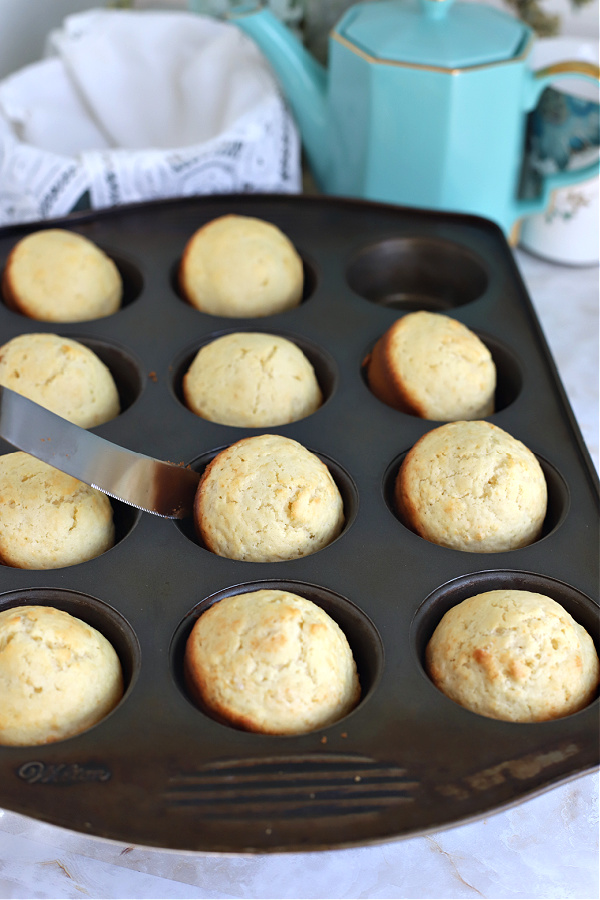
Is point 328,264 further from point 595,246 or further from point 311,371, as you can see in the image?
point 595,246

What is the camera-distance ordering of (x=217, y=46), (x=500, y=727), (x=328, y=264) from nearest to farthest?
1. (x=500, y=727)
2. (x=328, y=264)
3. (x=217, y=46)

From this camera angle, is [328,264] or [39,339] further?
[328,264]

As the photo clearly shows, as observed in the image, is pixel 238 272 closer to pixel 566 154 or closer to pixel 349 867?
pixel 566 154

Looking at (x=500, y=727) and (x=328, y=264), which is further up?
(x=328, y=264)

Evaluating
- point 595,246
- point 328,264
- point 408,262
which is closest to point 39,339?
point 328,264

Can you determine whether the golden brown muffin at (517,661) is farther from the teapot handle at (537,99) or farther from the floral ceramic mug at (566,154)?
the floral ceramic mug at (566,154)

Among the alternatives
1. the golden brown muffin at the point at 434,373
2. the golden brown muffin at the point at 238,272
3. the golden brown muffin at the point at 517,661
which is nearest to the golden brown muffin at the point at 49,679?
the golden brown muffin at the point at 517,661
